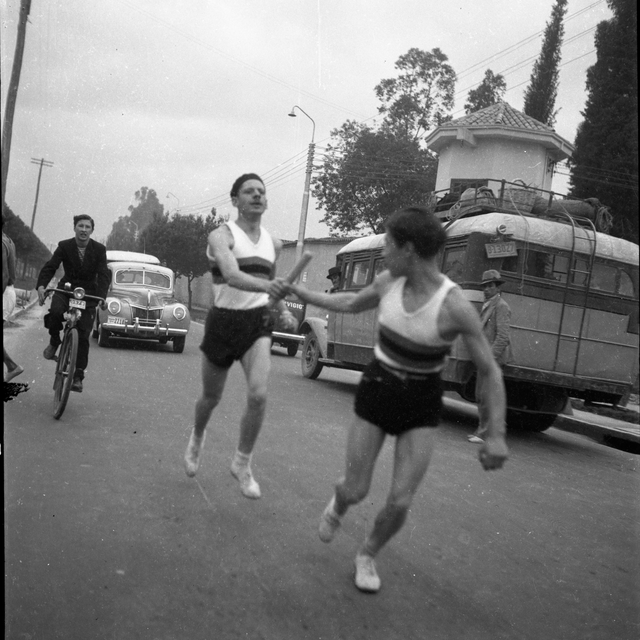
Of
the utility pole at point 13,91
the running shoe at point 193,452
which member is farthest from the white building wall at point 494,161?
the utility pole at point 13,91

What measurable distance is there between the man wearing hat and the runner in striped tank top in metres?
0.03

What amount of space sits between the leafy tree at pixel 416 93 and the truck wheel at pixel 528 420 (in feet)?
2.00

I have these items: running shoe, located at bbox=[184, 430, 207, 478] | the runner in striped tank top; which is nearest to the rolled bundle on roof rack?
the runner in striped tank top

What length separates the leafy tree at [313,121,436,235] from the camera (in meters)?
1.67

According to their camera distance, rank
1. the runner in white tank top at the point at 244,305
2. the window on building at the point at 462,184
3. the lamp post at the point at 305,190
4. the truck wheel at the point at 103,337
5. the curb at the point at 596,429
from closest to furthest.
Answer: the runner in white tank top at the point at 244,305, the lamp post at the point at 305,190, the window on building at the point at 462,184, the curb at the point at 596,429, the truck wheel at the point at 103,337

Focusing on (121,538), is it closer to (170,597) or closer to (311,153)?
(170,597)

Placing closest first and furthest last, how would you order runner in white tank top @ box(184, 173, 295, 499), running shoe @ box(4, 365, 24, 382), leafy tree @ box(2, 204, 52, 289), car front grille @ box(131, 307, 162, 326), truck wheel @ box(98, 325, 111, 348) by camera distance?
runner in white tank top @ box(184, 173, 295, 499)
leafy tree @ box(2, 204, 52, 289)
car front grille @ box(131, 307, 162, 326)
truck wheel @ box(98, 325, 111, 348)
running shoe @ box(4, 365, 24, 382)

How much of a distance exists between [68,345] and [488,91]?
8.17 ft

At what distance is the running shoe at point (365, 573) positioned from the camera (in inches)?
82.4

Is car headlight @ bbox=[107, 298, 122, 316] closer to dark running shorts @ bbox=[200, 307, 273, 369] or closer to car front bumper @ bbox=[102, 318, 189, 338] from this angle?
car front bumper @ bbox=[102, 318, 189, 338]

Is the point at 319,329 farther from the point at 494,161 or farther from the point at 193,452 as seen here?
the point at 494,161

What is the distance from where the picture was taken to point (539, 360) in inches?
60.2

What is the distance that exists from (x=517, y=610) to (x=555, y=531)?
136 cm

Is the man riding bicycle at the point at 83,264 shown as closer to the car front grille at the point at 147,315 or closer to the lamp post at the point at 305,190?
the car front grille at the point at 147,315
